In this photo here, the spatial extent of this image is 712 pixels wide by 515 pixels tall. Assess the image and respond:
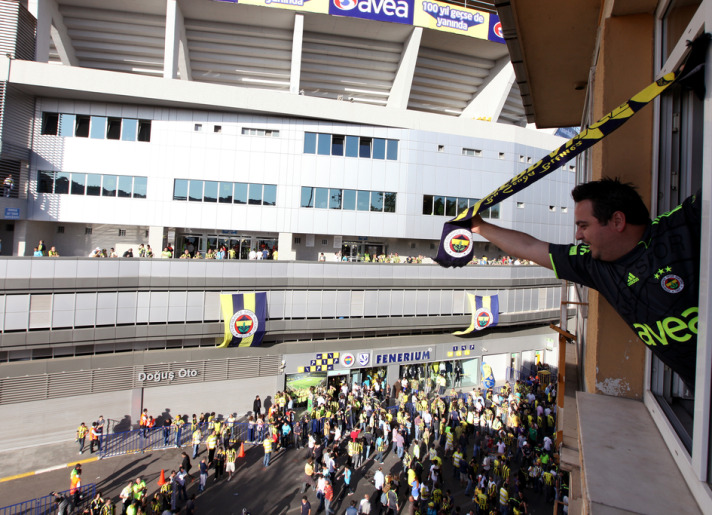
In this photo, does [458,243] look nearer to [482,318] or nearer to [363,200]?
[363,200]

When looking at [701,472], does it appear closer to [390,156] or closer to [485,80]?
[390,156]

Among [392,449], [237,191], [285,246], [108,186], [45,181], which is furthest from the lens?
[285,246]

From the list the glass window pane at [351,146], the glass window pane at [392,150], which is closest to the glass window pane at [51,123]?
the glass window pane at [351,146]

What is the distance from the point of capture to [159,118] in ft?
72.3

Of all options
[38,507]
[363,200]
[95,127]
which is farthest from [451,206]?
[38,507]

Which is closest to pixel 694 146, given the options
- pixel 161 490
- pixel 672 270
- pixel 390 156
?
pixel 672 270

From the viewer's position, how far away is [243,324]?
20406mm

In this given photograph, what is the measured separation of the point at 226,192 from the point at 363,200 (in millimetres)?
8285

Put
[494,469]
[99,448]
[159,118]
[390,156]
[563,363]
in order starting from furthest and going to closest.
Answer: [390,156] < [159,118] < [99,448] < [494,469] < [563,363]

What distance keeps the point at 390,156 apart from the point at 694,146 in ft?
77.1

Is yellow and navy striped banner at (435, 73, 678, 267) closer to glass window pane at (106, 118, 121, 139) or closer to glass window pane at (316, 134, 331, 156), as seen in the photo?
glass window pane at (316, 134, 331, 156)

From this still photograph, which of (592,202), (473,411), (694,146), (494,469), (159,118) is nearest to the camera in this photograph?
(592,202)

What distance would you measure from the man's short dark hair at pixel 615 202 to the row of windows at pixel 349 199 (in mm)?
22493

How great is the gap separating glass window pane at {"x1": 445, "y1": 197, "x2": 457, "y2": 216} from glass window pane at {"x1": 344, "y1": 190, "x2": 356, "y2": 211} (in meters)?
6.46
